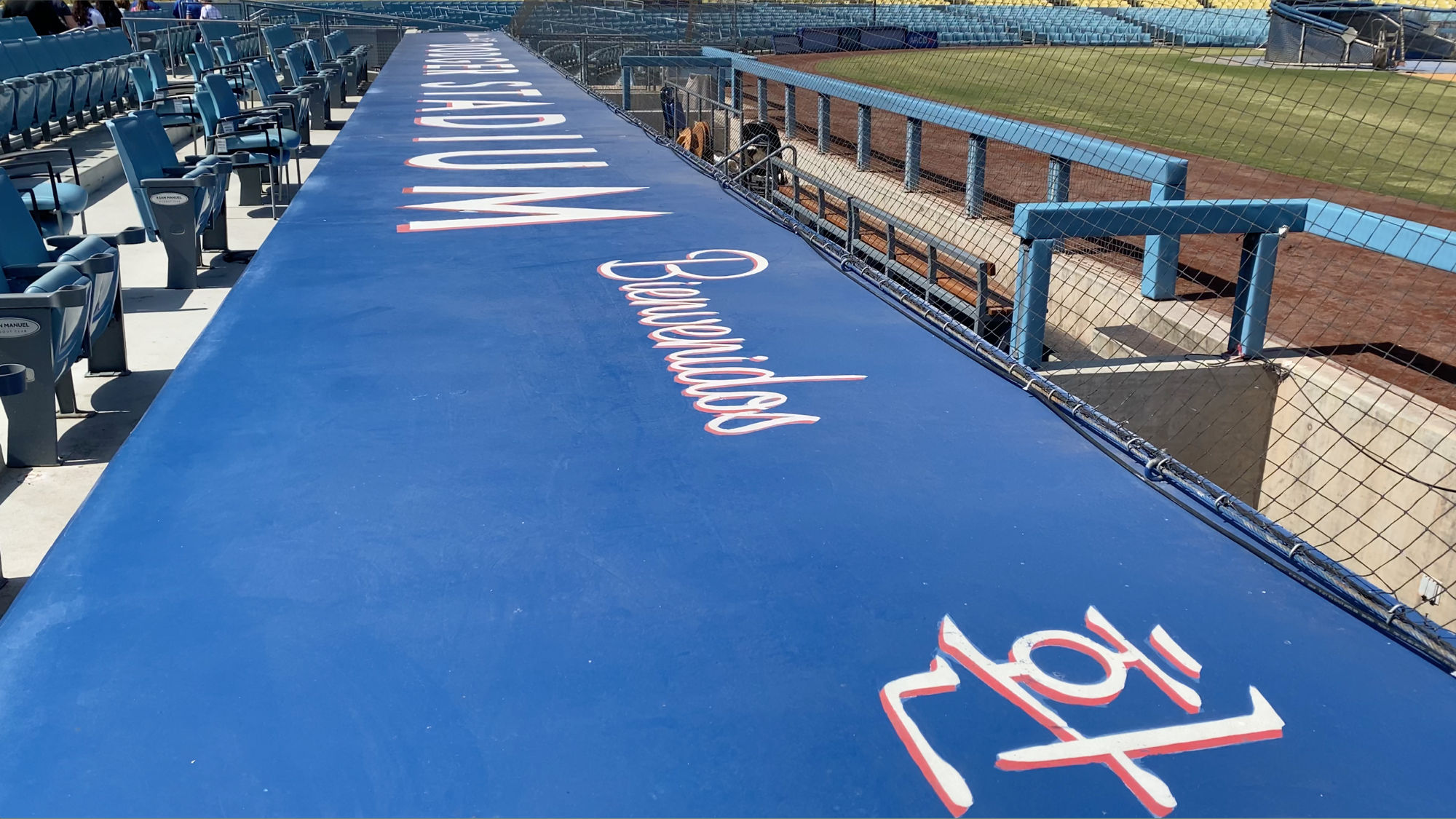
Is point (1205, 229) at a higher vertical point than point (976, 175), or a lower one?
higher

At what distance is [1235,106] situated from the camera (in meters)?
18.0

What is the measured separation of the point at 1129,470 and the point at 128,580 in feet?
8.49

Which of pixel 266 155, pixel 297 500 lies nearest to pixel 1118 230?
pixel 297 500

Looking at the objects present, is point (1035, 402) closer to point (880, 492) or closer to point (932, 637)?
point (880, 492)

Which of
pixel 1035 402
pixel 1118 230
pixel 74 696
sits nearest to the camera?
pixel 74 696

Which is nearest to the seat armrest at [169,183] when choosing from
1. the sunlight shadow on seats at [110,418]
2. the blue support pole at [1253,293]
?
the sunlight shadow on seats at [110,418]

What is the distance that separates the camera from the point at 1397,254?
15.1 feet

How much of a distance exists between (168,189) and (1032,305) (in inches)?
198

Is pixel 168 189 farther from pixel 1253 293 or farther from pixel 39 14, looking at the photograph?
pixel 39 14

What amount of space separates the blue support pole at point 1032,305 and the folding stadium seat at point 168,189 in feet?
15.8

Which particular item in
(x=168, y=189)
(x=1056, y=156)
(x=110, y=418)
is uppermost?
(x=1056, y=156)

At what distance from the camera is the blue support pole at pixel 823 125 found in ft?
37.9

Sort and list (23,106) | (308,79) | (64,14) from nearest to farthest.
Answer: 1. (23,106)
2. (308,79)
3. (64,14)

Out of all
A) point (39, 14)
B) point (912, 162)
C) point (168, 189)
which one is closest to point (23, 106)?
point (168, 189)
